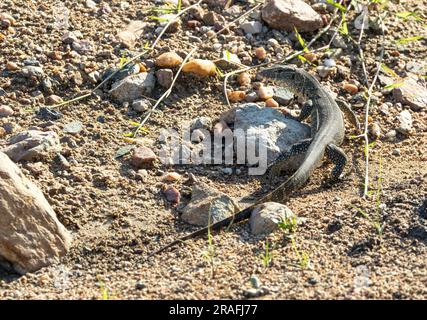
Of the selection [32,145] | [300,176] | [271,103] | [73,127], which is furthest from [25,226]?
[271,103]

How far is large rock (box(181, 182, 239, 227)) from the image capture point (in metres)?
6.45

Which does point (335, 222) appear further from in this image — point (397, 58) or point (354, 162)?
point (397, 58)

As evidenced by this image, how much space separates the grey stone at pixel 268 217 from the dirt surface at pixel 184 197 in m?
0.07

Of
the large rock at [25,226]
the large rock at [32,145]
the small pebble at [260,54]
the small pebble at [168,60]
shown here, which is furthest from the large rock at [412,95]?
the large rock at [25,226]

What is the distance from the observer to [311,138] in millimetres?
7547

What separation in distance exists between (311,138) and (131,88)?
179 cm

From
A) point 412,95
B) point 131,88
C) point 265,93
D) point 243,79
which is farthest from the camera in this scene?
point 412,95

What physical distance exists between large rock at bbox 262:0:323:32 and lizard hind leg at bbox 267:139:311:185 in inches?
73.3

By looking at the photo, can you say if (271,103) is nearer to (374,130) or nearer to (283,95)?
(283,95)

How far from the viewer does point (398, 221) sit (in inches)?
244

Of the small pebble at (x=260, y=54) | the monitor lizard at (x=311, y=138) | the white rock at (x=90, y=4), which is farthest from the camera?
the white rock at (x=90, y=4)

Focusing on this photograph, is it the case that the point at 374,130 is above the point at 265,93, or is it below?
below

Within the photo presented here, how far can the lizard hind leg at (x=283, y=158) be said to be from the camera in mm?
7191

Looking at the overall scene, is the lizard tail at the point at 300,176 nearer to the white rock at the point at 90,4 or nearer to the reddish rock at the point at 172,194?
the reddish rock at the point at 172,194
